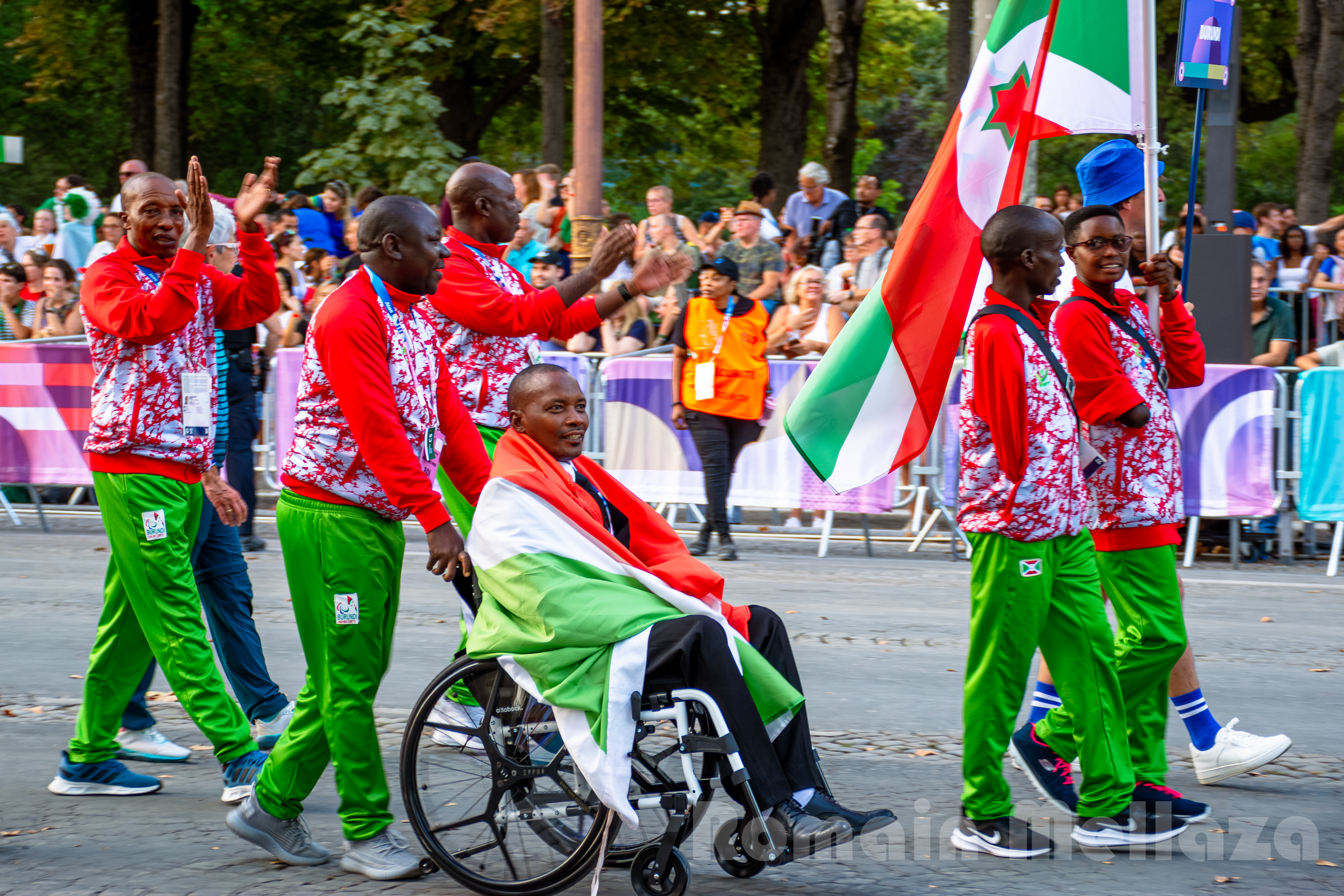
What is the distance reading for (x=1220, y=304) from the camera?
443 inches

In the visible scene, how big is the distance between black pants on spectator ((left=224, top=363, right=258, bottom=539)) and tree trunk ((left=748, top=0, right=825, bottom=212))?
13988 mm

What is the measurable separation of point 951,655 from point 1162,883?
3130 millimetres

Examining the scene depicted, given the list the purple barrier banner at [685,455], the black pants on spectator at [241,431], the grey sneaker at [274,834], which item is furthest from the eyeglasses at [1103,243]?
the black pants on spectator at [241,431]

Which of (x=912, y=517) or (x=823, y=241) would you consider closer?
(x=912, y=517)

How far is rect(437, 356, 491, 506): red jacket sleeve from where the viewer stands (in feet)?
15.6

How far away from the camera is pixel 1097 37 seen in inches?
239

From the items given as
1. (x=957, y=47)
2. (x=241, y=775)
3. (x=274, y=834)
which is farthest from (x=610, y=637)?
(x=957, y=47)

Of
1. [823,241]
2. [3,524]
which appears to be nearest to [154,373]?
[3,524]

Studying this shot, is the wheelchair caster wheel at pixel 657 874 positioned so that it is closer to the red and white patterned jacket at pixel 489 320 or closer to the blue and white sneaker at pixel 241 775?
the blue and white sneaker at pixel 241 775

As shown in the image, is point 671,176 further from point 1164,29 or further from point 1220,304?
point 1220,304

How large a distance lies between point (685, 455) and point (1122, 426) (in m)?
6.57

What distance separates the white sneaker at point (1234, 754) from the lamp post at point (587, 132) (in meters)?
9.28

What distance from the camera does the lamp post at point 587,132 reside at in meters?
13.9

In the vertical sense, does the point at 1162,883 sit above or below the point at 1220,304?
below
